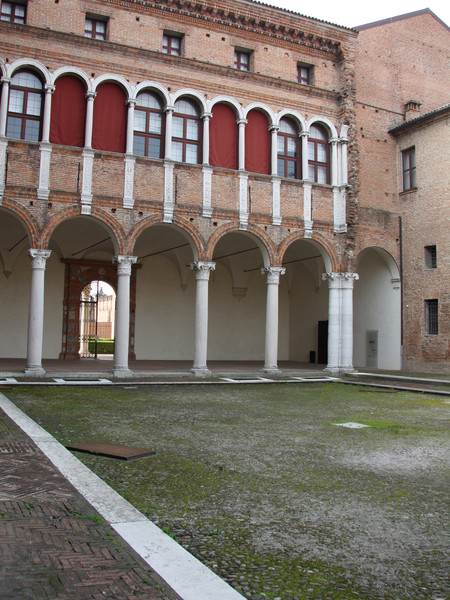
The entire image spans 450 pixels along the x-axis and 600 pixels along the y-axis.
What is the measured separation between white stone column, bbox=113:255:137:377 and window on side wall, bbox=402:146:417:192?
39.3ft

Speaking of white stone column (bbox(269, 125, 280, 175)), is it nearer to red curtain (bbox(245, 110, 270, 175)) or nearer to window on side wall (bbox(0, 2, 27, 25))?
red curtain (bbox(245, 110, 270, 175))

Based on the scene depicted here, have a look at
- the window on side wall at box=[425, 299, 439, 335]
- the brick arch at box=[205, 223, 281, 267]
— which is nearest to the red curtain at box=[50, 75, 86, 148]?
the brick arch at box=[205, 223, 281, 267]

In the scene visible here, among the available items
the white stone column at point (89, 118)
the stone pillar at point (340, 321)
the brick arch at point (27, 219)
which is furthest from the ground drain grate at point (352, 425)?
the white stone column at point (89, 118)

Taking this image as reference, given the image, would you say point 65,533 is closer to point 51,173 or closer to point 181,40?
point 51,173

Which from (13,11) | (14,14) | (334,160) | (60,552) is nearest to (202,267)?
(334,160)

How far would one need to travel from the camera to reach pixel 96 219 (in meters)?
17.2

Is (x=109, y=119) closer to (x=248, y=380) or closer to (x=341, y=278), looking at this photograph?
(x=248, y=380)

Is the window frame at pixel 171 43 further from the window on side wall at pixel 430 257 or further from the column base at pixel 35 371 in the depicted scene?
the window on side wall at pixel 430 257

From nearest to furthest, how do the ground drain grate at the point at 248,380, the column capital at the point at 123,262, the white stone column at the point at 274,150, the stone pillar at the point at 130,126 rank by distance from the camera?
the ground drain grate at the point at 248,380
the column capital at the point at 123,262
the stone pillar at the point at 130,126
the white stone column at the point at 274,150

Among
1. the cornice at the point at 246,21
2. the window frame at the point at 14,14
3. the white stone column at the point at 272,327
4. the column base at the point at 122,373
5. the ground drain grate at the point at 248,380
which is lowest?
the ground drain grate at the point at 248,380

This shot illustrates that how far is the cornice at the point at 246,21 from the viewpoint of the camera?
18.5 m

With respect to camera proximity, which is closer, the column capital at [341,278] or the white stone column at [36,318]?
the white stone column at [36,318]

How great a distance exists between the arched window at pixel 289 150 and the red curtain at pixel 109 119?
18.8 feet

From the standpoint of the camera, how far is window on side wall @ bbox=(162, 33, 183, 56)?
19.0 metres
